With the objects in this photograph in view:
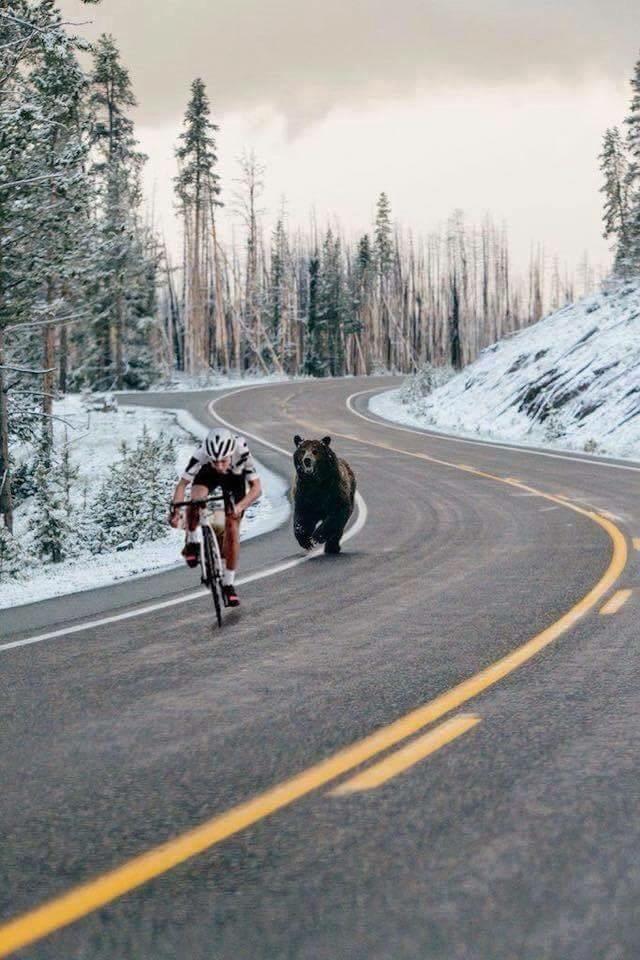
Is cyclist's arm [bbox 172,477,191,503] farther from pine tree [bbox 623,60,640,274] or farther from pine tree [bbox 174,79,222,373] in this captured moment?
pine tree [bbox 174,79,222,373]

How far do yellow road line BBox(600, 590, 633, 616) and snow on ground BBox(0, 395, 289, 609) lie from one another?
5.09 metres

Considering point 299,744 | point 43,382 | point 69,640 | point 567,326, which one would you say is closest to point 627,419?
point 567,326

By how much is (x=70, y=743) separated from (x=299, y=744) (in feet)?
3.56

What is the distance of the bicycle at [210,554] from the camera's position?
806 centimetres

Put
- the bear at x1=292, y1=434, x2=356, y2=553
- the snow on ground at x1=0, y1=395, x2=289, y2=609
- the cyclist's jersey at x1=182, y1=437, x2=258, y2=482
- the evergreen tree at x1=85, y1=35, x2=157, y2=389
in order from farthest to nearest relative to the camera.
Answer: the evergreen tree at x1=85, y1=35, x2=157, y2=389 → the bear at x1=292, y1=434, x2=356, y2=553 → the snow on ground at x1=0, y1=395, x2=289, y2=609 → the cyclist's jersey at x1=182, y1=437, x2=258, y2=482

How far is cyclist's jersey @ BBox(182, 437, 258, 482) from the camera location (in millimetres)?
8289

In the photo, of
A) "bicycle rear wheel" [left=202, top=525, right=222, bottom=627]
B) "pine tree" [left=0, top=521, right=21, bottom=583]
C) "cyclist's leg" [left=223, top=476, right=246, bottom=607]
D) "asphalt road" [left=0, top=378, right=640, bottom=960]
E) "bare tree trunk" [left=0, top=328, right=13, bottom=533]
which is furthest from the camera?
"bare tree trunk" [left=0, top=328, right=13, bottom=533]

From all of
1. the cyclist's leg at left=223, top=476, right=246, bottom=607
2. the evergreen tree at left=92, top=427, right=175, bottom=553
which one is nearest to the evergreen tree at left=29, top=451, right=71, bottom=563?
the evergreen tree at left=92, top=427, right=175, bottom=553

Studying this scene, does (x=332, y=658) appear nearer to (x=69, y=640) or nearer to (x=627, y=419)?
(x=69, y=640)

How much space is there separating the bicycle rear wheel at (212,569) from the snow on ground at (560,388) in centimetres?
2087

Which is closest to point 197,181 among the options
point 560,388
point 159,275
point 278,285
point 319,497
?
point 159,275

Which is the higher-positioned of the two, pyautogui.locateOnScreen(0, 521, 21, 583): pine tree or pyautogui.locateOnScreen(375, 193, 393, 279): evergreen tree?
pyautogui.locateOnScreen(375, 193, 393, 279): evergreen tree

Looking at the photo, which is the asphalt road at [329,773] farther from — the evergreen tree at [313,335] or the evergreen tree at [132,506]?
the evergreen tree at [313,335]

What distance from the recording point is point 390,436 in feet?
109
